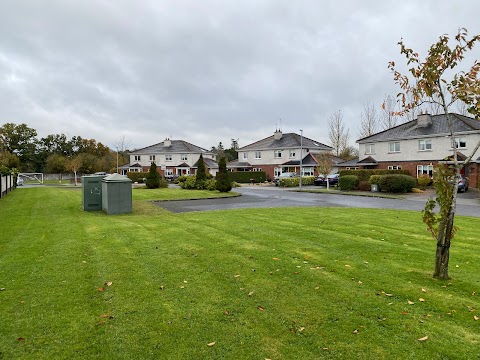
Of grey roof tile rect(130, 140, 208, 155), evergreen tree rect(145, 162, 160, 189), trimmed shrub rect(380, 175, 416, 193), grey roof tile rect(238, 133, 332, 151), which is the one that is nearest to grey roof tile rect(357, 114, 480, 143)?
trimmed shrub rect(380, 175, 416, 193)

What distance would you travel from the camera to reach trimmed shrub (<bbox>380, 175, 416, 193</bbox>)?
31.3 metres

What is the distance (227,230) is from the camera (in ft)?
34.1

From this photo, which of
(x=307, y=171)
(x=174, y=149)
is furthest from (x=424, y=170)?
(x=174, y=149)

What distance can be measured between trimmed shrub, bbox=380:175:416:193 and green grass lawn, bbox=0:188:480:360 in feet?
76.2

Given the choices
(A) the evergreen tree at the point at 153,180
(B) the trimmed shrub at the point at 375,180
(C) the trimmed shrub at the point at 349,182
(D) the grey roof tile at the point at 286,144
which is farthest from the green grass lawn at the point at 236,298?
(D) the grey roof tile at the point at 286,144

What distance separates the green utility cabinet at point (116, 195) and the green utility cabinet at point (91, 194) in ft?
1.88

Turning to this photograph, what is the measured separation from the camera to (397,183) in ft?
103

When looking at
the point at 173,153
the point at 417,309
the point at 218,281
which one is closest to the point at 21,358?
the point at 218,281

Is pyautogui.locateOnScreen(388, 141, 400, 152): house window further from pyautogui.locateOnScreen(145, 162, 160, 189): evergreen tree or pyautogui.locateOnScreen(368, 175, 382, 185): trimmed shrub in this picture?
pyautogui.locateOnScreen(145, 162, 160, 189): evergreen tree

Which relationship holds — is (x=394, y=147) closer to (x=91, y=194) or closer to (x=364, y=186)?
(x=364, y=186)

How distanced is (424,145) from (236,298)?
45.2 m

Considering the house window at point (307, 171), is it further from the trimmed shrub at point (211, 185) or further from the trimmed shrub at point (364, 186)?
the trimmed shrub at point (211, 185)

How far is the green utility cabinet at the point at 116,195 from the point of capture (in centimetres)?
1526

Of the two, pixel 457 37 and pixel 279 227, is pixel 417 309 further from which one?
pixel 279 227
